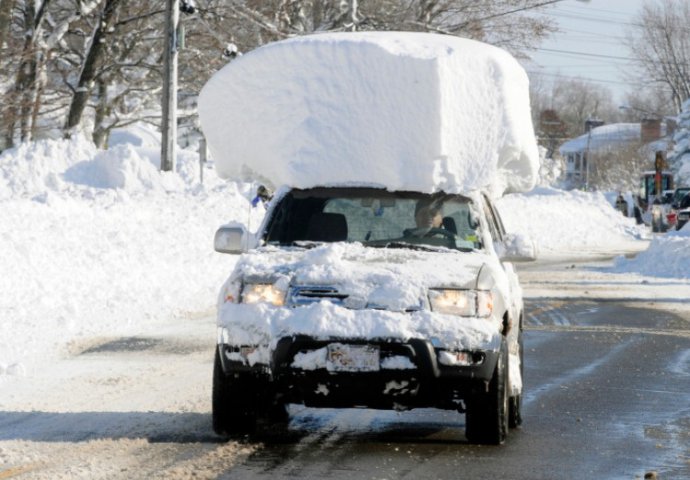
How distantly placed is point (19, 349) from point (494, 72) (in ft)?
18.3

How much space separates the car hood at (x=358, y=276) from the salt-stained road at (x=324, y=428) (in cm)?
87

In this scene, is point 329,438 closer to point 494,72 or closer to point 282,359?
point 282,359

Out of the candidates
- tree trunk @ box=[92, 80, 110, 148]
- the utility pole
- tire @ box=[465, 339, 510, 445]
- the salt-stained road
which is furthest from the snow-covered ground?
tree trunk @ box=[92, 80, 110, 148]

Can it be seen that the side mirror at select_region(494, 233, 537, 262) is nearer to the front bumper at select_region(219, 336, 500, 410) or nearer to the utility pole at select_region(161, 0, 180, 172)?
the front bumper at select_region(219, 336, 500, 410)

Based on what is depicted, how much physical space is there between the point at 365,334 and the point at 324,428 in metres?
1.34

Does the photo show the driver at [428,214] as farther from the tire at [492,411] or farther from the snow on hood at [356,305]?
the tire at [492,411]

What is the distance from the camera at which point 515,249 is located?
938 centimetres

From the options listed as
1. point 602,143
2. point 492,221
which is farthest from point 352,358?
point 602,143

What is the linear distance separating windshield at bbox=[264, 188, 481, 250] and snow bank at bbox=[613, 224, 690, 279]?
817 inches

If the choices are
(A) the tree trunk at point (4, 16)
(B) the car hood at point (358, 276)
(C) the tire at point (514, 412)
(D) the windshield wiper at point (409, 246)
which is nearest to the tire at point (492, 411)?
(B) the car hood at point (358, 276)

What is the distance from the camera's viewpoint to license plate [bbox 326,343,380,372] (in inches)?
322

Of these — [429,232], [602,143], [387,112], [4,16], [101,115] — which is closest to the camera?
[429,232]

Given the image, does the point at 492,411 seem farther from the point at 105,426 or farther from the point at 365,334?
the point at 105,426

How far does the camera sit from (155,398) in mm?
10477
